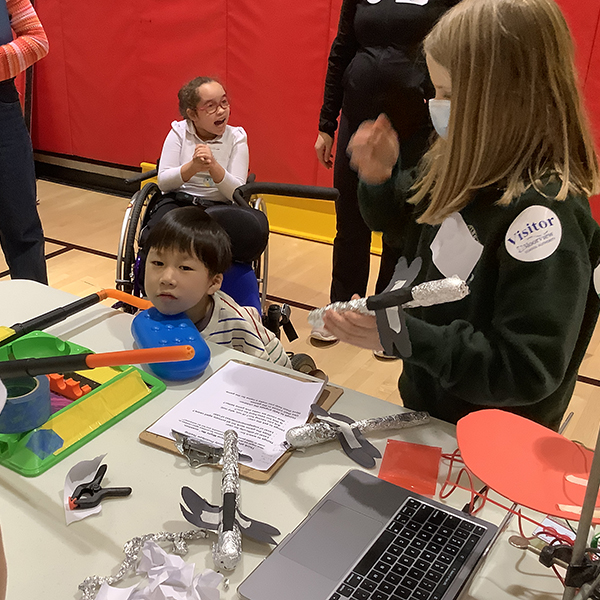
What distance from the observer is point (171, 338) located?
117cm

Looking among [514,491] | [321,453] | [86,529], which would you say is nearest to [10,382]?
[86,529]

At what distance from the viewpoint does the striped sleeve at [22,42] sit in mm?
1923

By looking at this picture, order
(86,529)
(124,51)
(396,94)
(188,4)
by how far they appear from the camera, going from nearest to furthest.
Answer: (86,529) < (396,94) < (188,4) < (124,51)

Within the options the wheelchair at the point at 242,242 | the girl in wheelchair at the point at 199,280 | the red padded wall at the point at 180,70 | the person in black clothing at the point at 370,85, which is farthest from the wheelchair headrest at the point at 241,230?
the red padded wall at the point at 180,70

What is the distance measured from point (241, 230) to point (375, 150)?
0.56 meters

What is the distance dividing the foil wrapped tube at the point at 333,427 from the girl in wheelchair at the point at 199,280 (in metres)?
0.46

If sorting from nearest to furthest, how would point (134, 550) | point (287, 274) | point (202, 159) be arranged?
point (134, 550)
point (202, 159)
point (287, 274)

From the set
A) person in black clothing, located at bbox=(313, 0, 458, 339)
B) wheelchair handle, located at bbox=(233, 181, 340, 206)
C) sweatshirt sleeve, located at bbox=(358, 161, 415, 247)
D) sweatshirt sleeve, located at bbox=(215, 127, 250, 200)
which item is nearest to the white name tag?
sweatshirt sleeve, located at bbox=(358, 161, 415, 247)

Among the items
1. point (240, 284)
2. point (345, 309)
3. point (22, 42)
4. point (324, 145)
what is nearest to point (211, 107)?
point (324, 145)

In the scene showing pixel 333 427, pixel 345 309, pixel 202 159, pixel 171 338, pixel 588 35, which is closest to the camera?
pixel 345 309

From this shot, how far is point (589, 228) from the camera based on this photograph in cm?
93

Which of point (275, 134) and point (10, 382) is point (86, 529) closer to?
point (10, 382)

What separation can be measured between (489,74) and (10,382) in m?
0.84

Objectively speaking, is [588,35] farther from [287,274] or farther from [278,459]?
[278,459]
